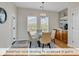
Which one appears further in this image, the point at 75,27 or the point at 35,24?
the point at 35,24

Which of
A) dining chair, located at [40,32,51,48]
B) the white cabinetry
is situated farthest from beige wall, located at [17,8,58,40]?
the white cabinetry

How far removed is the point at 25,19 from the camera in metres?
3.39

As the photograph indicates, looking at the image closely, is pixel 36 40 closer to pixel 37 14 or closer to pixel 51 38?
pixel 51 38

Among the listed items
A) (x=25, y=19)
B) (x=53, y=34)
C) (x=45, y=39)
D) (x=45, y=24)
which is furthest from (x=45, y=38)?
(x=25, y=19)

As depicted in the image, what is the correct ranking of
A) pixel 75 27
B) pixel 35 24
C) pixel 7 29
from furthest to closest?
pixel 7 29 < pixel 35 24 < pixel 75 27

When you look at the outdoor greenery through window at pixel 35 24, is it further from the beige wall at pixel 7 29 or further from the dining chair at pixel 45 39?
the beige wall at pixel 7 29

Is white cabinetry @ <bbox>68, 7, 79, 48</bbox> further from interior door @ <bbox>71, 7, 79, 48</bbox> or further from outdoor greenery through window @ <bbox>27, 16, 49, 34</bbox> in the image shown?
outdoor greenery through window @ <bbox>27, 16, 49, 34</bbox>

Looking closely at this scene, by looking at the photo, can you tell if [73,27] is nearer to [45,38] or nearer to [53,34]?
[53,34]

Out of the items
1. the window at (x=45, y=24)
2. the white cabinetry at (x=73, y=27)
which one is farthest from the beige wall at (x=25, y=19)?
the white cabinetry at (x=73, y=27)

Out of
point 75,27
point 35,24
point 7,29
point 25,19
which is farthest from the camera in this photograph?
point 7,29

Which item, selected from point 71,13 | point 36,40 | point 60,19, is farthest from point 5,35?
point 71,13

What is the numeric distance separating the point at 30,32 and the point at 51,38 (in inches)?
24.3

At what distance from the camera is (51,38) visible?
3.38 meters

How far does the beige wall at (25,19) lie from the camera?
3274 millimetres
